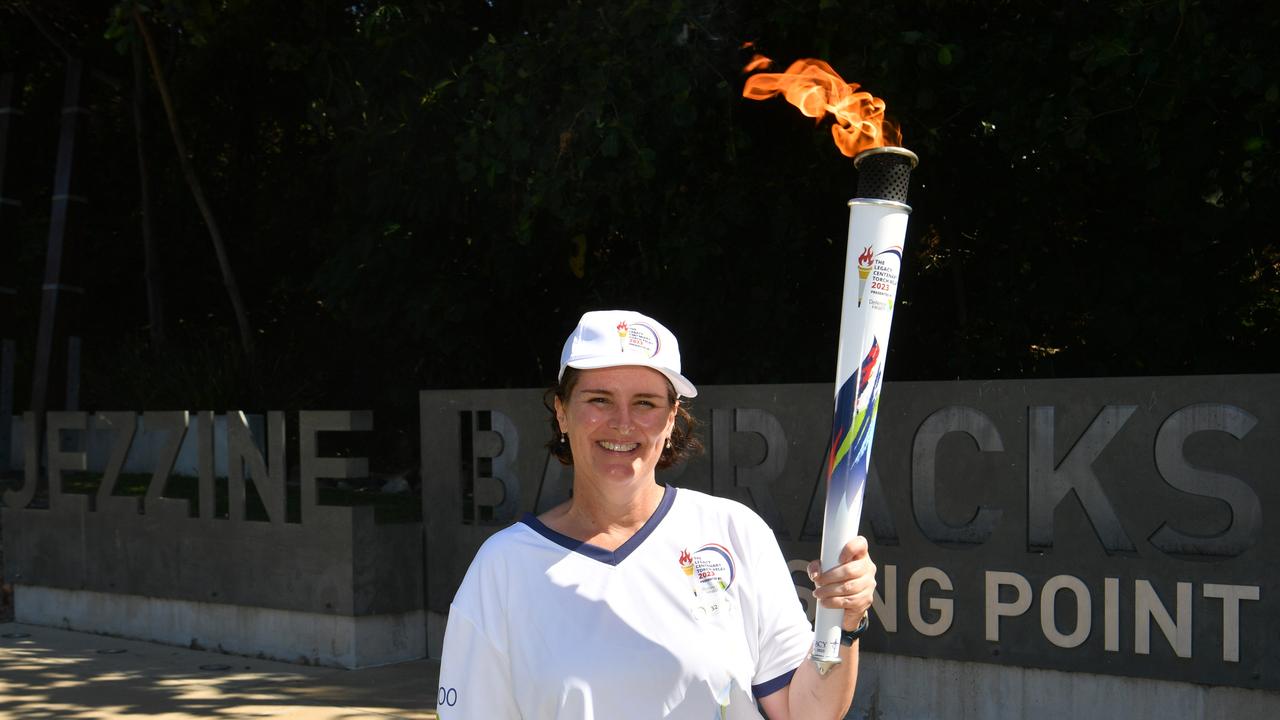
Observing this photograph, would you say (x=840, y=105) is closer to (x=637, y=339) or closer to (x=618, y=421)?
(x=637, y=339)

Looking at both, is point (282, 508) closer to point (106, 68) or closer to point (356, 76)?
point (356, 76)

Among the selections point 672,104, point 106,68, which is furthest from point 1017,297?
point 106,68

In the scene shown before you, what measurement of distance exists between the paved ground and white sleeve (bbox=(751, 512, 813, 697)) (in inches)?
199

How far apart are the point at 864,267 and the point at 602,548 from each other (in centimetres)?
73

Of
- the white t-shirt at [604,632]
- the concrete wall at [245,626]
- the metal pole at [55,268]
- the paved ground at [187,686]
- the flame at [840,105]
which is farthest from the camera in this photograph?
the metal pole at [55,268]

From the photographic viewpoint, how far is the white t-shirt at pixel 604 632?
2.53 metres

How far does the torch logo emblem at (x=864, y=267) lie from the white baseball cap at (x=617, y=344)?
1.28ft

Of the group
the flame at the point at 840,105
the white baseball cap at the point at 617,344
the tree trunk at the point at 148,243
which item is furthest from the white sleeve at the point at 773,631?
the tree trunk at the point at 148,243

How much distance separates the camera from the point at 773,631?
2.72 m

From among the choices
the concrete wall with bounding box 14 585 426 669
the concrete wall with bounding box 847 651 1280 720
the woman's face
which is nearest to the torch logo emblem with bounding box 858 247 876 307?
the woman's face

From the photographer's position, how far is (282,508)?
30.5 feet

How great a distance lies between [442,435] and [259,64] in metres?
8.42

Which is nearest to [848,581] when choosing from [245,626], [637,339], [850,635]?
[850,635]

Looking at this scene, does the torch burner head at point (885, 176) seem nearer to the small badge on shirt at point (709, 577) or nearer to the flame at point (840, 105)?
the flame at point (840, 105)
